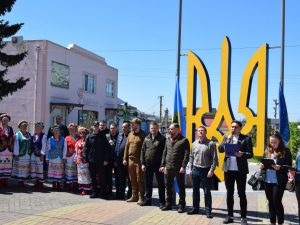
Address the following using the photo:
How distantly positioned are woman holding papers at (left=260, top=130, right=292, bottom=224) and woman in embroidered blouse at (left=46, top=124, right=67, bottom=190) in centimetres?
544

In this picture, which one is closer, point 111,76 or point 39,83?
point 39,83

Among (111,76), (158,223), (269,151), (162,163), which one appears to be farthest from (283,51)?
(111,76)

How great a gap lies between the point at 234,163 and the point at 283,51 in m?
2.64

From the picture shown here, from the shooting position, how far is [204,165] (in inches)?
253

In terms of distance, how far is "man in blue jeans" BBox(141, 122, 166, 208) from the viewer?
7121 mm

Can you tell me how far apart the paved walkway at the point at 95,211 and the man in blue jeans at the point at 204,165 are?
1.02 feet

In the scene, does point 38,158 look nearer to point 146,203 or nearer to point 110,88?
point 146,203

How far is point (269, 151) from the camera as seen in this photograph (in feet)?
18.2

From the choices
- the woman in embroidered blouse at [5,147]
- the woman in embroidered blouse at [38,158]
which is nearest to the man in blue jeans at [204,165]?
the woman in embroidered blouse at [38,158]

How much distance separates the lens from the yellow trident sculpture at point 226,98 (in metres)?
7.22

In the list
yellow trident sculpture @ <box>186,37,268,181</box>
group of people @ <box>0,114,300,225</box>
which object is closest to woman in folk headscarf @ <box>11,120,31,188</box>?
group of people @ <box>0,114,300,225</box>

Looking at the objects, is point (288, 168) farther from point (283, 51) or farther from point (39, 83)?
point (39, 83)

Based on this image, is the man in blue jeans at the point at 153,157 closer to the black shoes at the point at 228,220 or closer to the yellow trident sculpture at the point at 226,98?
the yellow trident sculpture at the point at 226,98

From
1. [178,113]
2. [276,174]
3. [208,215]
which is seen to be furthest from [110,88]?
[276,174]
